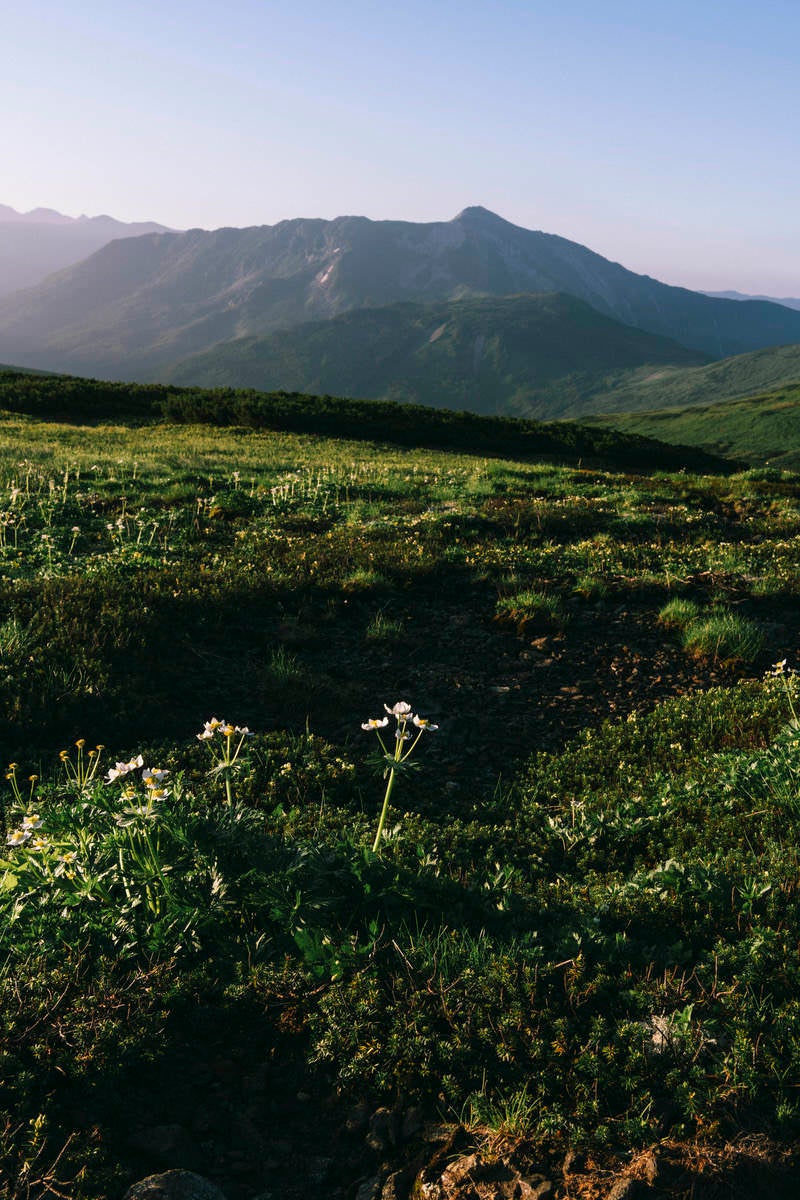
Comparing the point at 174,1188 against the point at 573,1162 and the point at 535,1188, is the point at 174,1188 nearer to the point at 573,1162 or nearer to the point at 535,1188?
the point at 535,1188

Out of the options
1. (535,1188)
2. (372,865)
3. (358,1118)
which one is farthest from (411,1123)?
(372,865)

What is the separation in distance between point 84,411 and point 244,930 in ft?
150

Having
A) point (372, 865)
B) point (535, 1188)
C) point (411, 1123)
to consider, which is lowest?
point (411, 1123)

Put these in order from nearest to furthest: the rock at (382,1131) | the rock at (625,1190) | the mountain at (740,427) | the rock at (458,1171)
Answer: the rock at (625,1190), the rock at (458,1171), the rock at (382,1131), the mountain at (740,427)

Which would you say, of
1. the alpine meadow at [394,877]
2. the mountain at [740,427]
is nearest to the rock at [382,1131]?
the alpine meadow at [394,877]

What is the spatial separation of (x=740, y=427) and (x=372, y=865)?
17343 centimetres

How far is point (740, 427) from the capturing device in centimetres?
15725

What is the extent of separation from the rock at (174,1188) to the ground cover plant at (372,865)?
0.13m

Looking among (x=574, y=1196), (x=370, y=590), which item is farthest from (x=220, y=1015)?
(x=370, y=590)

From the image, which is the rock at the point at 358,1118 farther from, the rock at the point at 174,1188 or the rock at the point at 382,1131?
the rock at the point at 174,1188

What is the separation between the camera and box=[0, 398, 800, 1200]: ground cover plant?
3.09 metres

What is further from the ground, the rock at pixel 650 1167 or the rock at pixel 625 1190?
the rock at pixel 650 1167

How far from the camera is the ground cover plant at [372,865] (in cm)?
309

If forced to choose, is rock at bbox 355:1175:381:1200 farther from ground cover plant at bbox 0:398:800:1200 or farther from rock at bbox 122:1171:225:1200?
rock at bbox 122:1171:225:1200
